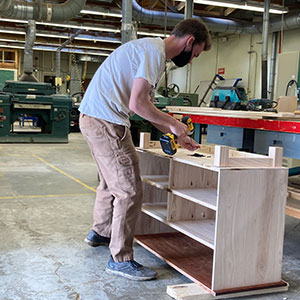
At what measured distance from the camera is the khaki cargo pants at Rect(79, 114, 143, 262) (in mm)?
2211

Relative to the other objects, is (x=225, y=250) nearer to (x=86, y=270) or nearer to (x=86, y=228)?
(x=86, y=270)

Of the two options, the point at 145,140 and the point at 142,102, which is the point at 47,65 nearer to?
the point at 145,140

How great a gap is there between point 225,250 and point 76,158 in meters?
5.16

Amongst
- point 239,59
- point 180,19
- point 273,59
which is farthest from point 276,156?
point 239,59

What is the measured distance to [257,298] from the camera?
79.9 inches

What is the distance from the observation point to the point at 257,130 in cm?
313

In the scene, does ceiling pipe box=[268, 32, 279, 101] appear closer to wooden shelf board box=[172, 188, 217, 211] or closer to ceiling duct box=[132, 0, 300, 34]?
ceiling duct box=[132, 0, 300, 34]

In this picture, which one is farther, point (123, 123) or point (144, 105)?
point (123, 123)

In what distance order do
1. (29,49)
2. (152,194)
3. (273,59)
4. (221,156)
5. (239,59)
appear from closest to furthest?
(221,156), (152,194), (29,49), (273,59), (239,59)

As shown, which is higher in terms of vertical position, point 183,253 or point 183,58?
point 183,58

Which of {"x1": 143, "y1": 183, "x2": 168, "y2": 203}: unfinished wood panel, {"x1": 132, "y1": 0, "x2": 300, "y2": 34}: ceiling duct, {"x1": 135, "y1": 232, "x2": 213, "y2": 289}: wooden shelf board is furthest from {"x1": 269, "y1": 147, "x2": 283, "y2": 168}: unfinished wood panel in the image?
{"x1": 132, "y1": 0, "x2": 300, "y2": 34}: ceiling duct

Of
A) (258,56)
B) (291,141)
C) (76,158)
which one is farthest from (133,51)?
(258,56)

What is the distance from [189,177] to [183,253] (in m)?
0.47

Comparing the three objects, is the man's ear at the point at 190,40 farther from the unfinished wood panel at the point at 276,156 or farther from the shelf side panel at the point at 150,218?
the shelf side panel at the point at 150,218
